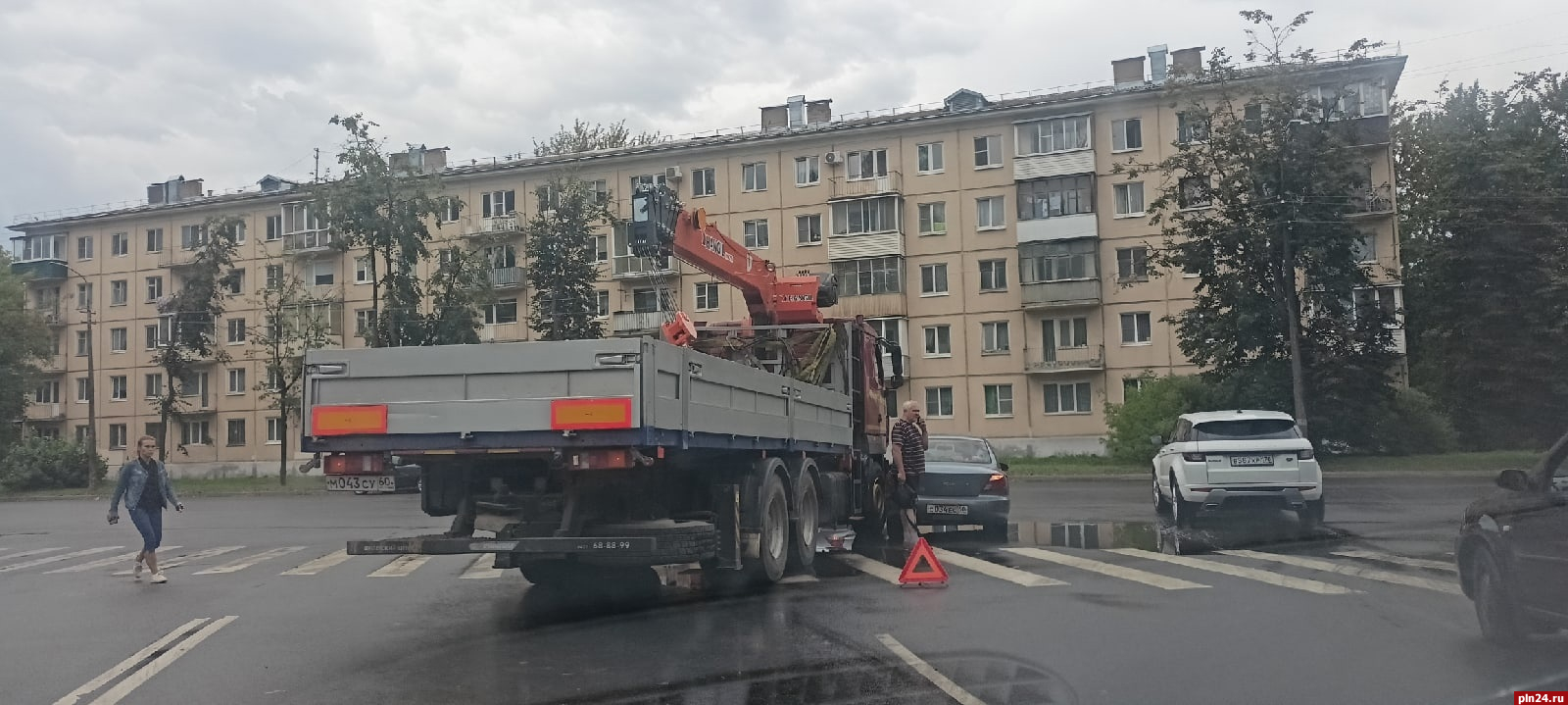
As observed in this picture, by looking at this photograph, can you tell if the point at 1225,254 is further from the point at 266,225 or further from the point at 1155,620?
the point at 266,225

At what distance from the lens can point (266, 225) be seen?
2566 inches

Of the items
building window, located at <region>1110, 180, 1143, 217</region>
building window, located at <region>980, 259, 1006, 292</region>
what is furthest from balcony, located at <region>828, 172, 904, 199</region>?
building window, located at <region>1110, 180, 1143, 217</region>

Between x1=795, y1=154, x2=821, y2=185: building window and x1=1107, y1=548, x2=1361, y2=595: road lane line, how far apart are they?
40.9 metres

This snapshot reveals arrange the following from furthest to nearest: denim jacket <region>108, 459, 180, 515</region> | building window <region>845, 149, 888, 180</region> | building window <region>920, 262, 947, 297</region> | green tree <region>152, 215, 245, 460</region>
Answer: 1. green tree <region>152, 215, 245, 460</region>
2. building window <region>845, 149, 888, 180</region>
3. building window <region>920, 262, 947, 297</region>
4. denim jacket <region>108, 459, 180, 515</region>

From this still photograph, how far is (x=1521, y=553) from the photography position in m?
7.07

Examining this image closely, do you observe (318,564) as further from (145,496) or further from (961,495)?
(961,495)

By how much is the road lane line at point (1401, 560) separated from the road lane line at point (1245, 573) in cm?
145

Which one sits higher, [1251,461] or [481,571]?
[1251,461]

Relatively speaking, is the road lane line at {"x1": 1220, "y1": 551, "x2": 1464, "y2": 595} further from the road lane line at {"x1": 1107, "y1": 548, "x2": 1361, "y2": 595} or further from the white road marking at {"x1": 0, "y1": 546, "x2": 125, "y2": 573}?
the white road marking at {"x1": 0, "y1": 546, "x2": 125, "y2": 573}

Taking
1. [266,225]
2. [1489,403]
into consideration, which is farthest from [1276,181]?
[266,225]

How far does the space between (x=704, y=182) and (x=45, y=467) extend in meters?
30.9

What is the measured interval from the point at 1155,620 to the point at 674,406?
3721 mm

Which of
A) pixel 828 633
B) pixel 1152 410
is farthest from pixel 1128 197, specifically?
pixel 828 633

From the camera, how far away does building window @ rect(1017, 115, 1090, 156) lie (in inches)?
1962
